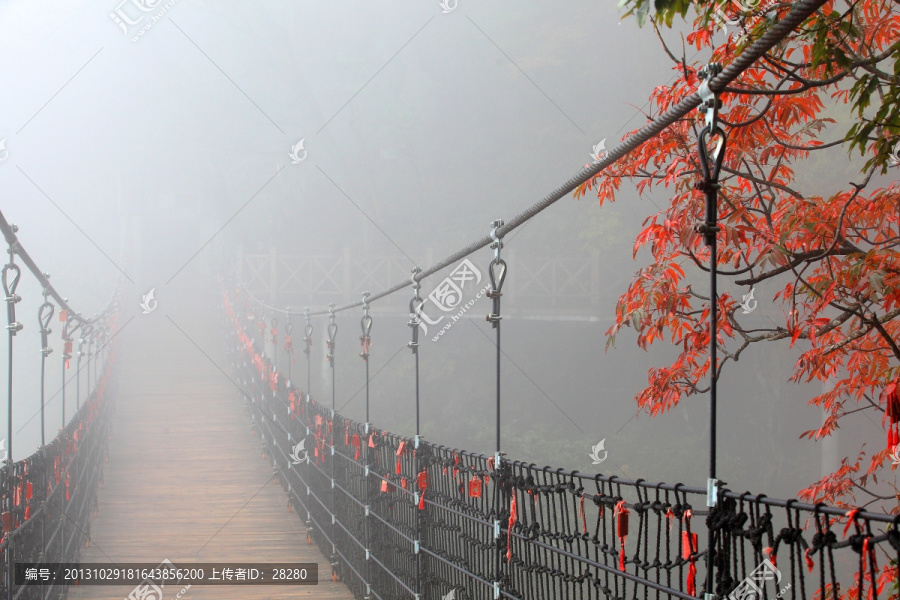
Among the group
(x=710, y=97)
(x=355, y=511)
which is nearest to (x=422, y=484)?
→ (x=355, y=511)

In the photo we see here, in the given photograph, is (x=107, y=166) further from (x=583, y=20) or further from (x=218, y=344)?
(x=583, y=20)

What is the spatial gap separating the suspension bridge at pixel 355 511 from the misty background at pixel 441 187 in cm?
220

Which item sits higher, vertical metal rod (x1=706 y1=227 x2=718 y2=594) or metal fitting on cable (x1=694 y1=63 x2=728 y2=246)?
metal fitting on cable (x1=694 y1=63 x2=728 y2=246)

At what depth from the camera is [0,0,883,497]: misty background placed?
10.8 metres

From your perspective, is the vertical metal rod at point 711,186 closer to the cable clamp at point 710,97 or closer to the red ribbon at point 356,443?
the cable clamp at point 710,97

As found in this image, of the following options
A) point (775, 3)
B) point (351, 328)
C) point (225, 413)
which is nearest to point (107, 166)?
point (351, 328)

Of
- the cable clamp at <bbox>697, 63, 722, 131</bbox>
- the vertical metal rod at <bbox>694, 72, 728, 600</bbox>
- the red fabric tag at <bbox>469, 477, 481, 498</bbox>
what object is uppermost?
the cable clamp at <bbox>697, 63, 722, 131</bbox>

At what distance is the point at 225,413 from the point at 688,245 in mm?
7948

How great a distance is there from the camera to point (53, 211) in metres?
23.7

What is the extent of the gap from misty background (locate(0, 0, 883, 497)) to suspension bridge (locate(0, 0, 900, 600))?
2198 mm

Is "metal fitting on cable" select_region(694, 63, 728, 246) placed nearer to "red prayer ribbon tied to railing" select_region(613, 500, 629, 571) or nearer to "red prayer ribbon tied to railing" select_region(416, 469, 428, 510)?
"red prayer ribbon tied to railing" select_region(613, 500, 629, 571)

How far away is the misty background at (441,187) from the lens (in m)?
10.8

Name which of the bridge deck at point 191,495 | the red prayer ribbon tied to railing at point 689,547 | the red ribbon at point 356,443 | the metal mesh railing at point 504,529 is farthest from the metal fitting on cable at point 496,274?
the bridge deck at point 191,495

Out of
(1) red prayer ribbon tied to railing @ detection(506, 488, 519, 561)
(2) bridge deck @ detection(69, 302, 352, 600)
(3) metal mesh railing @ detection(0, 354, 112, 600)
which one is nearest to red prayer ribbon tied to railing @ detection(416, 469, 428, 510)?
(1) red prayer ribbon tied to railing @ detection(506, 488, 519, 561)
